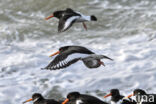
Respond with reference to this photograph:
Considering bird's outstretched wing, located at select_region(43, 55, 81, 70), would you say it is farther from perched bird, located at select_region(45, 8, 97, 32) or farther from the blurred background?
perched bird, located at select_region(45, 8, 97, 32)

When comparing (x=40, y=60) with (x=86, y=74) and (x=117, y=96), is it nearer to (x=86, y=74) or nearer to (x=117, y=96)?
(x=86, y=74)

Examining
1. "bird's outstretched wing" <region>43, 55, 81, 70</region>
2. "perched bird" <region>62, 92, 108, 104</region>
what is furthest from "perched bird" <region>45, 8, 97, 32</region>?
"perched bird" <region>62, 92, 108, 104</region>

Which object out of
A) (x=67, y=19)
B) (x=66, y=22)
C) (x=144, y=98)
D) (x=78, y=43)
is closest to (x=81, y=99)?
(x=144, y=98)

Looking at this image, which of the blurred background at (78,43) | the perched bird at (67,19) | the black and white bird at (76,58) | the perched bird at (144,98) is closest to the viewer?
the perched bird at (144,98)

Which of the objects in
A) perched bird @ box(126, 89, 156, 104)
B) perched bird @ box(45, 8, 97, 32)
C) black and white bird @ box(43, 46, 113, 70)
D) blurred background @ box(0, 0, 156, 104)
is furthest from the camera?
perched bird @ box(45, 8, 97, 32)

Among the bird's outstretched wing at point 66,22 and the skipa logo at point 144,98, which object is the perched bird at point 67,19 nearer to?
the bird's outstretched wing at point 66,22

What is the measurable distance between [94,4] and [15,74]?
476cm

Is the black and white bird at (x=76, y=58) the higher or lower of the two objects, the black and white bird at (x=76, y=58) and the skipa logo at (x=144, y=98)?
the higher

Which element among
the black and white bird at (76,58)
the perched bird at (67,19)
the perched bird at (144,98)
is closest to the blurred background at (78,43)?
the black and white bird at (76,58)

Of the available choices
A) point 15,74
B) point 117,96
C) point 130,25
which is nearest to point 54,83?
point 15,74

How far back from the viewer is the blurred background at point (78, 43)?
6781mm

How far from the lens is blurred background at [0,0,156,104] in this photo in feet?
22.2

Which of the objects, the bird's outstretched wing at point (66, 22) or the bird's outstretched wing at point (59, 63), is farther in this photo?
the bird's outstretched wing at point (66, 22)

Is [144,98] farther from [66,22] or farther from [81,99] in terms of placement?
[66,22]
